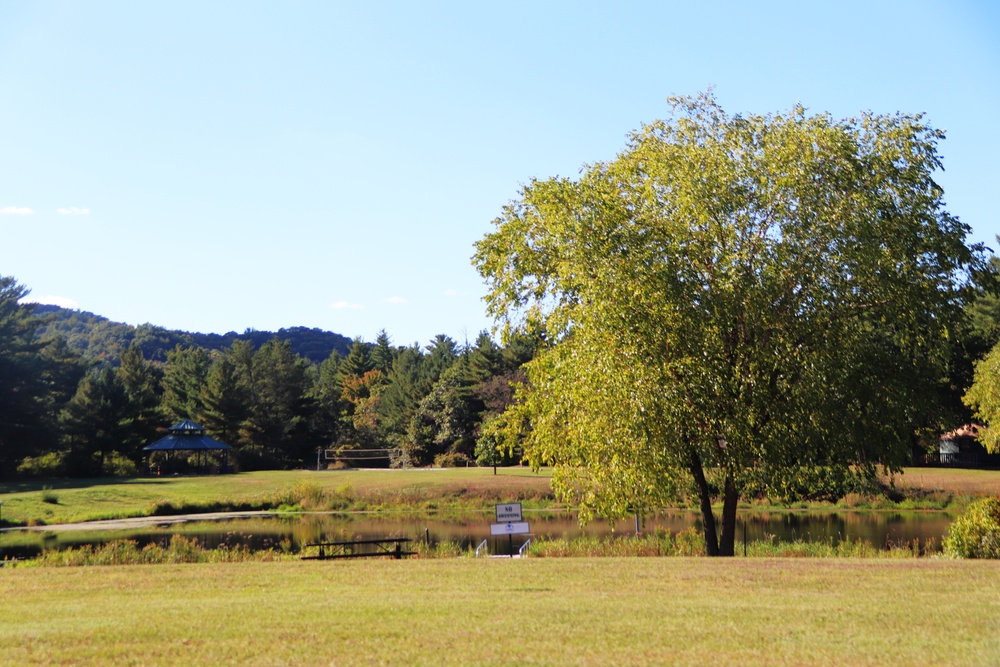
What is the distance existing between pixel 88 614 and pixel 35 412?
211 ft

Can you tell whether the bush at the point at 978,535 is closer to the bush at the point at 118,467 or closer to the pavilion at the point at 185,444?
the pavilion at the point at 185,444

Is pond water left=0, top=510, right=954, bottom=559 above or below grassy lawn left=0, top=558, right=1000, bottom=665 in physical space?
below

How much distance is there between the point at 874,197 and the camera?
73.2 ft

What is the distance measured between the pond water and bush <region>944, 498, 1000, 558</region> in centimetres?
841

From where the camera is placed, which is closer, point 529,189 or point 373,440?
point 529,189

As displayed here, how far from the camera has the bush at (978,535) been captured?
20531 mm

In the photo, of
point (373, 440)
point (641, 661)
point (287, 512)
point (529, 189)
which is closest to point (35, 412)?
point (287, 512)

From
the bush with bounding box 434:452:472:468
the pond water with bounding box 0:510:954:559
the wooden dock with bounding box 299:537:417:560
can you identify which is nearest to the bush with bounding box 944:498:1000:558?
the pond water with bounding box 0:510:954:559

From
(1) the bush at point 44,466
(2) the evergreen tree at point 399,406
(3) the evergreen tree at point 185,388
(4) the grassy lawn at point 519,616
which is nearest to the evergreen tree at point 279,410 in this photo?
(3) the evergreen tree at point 185,388

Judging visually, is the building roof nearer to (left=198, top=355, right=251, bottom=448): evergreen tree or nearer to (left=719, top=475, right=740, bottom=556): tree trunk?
(left=198, top=355, right=251, bottom=448): evergreen tree

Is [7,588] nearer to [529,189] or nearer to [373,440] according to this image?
[529,189]

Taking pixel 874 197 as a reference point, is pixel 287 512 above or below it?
below

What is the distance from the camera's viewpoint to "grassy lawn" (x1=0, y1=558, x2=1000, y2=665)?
9.61 metres

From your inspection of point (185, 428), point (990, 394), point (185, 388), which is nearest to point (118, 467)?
point (185, 428)
